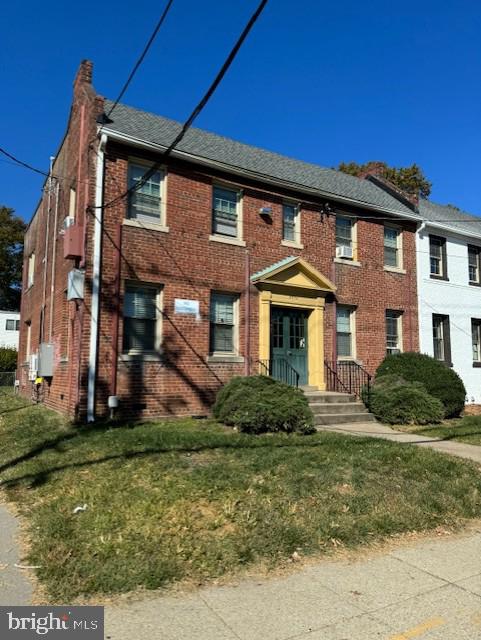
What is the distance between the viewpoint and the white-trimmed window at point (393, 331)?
1666cm

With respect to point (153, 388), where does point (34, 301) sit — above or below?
above

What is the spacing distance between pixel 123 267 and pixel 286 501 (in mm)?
7546

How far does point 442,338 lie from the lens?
60.6ft

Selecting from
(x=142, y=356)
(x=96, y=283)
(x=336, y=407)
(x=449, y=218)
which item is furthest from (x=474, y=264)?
(x=96, y=283)

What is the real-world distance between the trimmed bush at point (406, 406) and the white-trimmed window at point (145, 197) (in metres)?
6.92

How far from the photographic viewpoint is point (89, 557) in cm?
446

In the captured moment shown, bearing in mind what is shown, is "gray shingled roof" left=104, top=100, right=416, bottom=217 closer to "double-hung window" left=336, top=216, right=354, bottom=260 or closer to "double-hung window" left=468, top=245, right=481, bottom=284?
"double-hung window" left=336, top=216, right=354, bottom=260

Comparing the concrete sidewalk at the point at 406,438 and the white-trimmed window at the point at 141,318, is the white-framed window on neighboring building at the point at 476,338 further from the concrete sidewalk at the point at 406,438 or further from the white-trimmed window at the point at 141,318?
the white-trimmed window at the point at 141,318

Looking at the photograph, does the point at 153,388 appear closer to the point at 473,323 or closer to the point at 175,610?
the point at 175,610

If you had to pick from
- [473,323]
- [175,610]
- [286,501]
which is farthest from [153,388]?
[473,323]

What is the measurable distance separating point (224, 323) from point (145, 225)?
124 inches

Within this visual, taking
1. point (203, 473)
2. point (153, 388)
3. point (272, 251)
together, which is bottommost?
point (203, 473)

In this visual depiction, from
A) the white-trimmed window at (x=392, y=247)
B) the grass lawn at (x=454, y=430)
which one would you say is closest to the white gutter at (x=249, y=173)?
the white-trimmed window at (x=392, y=247)

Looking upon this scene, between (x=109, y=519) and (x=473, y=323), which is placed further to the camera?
(x=473, y=323)
